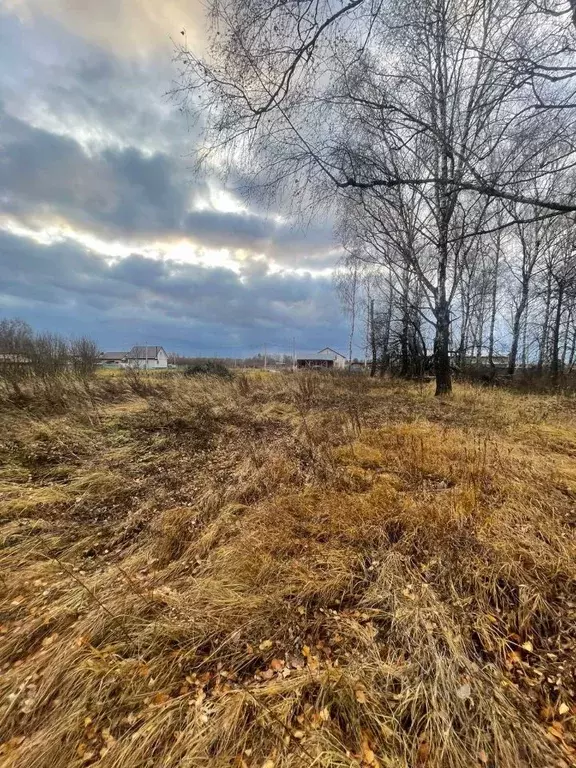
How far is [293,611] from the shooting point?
1.97 m

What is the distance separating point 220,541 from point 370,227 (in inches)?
439

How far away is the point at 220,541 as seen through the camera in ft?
8.82

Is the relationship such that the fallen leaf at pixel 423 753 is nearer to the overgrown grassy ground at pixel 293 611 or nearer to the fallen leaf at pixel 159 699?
the overgrown grassy ground at pixel 293 611

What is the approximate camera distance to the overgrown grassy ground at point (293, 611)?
134 cm

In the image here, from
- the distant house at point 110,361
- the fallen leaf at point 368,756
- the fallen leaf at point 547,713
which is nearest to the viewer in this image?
the fallen leaf at point 368,756

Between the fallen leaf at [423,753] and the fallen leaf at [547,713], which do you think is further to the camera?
the fallen leaf at [547,713]

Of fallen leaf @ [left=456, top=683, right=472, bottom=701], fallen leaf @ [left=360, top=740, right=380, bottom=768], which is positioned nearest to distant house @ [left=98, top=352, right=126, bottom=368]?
fallen leaf @ [left=360, top=740, right=380, bottom=768]

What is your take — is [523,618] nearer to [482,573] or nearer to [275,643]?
[482,573]

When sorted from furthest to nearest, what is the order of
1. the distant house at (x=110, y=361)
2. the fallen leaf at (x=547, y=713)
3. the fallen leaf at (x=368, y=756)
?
the distant house at (x=110, y=361)
the fallen leaf at (x=547, y=713)
the fallen leaf at (x=368, y=756)

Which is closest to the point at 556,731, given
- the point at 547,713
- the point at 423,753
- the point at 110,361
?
the point at 547,713

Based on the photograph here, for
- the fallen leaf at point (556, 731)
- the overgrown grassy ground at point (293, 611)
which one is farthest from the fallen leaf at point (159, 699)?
the fallen leaf at point (556, 731)

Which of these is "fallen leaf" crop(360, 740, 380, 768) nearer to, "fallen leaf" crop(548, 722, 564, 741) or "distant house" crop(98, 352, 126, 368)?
"fallen leaf" crop(548, 722, 564, 741)

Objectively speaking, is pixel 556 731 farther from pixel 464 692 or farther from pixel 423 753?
pixel 423 753

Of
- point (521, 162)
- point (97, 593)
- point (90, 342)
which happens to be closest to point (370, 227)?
point (521, 162)
